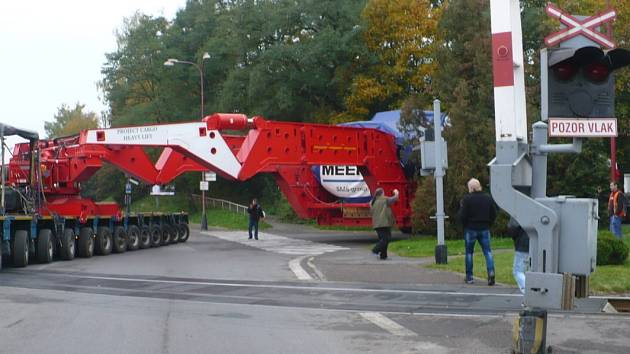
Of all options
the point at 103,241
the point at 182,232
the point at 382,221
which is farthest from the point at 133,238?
the point at 382,221

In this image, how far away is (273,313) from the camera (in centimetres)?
1146

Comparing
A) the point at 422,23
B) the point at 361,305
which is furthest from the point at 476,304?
the point at 422,23

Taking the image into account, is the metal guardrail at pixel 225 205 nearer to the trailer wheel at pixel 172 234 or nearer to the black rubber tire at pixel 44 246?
the trailer wheel at pixel 172 234

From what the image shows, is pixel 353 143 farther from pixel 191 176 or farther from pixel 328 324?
pixel 191 176

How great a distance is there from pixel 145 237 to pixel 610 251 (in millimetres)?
17890

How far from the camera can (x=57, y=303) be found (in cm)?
1262

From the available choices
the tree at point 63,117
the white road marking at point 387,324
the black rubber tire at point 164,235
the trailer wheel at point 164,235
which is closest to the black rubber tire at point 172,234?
the trailer wheel at point 164,235

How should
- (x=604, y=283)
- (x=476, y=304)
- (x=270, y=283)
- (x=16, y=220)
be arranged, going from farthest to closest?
(x=16, y=220)
(x=270, y=283)
(x=604, y=283)
(x=476, y=304)

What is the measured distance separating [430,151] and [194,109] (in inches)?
1787

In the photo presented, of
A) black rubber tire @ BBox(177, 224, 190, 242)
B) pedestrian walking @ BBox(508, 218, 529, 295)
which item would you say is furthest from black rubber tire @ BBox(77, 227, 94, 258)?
pedestrian walking @ BBox(508, 218, 529, 295)

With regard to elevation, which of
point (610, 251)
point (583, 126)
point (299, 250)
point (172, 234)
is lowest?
point (299, 250)

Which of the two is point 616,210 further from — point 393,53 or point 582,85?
point 393,53

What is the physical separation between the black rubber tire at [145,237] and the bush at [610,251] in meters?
17.3

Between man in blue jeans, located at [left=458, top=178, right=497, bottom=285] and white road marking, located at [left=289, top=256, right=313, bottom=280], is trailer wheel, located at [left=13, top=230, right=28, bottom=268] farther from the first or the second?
man in blue jeans, located at [left=458, top=178, right=497, bottom=285]
